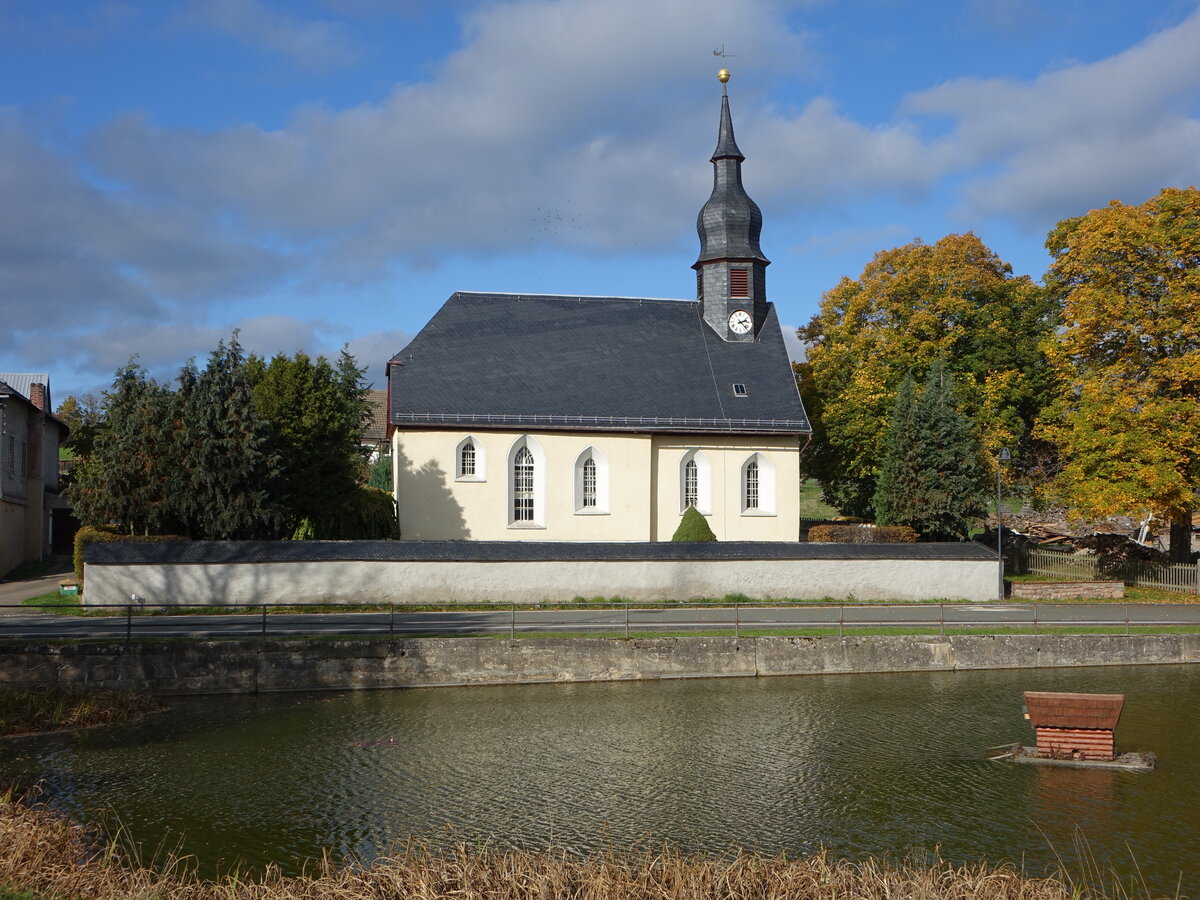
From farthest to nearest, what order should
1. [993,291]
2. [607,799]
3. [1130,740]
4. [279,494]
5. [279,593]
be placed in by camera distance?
[993,291]
[279,494]
[279,593]
[1130,740]
[607,799]

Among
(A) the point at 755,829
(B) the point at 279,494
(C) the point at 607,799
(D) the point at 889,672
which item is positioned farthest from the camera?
(B) the point at 279,494

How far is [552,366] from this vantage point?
41.0 metres

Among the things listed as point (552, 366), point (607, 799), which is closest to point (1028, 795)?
point (607, 799)

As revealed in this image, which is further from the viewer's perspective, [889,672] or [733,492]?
[733,492]

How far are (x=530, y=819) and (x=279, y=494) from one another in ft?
64.9

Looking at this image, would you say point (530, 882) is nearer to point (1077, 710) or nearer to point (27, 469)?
point (1077, 710)

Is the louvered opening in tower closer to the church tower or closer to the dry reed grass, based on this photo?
the church tower

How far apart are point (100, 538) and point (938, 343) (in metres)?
30.8

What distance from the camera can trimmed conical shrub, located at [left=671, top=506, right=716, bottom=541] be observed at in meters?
35.3

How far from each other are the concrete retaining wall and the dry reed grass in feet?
35.9

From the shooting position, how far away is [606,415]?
39.3m

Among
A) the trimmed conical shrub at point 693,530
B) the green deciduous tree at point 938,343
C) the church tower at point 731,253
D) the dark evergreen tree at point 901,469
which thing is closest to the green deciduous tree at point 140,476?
the trimmed conical shrub at point 693,530

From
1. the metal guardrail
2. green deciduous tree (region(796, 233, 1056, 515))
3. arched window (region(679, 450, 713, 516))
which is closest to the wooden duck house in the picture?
the metal guardrail

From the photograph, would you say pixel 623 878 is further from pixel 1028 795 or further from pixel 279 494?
pixel 279 494
